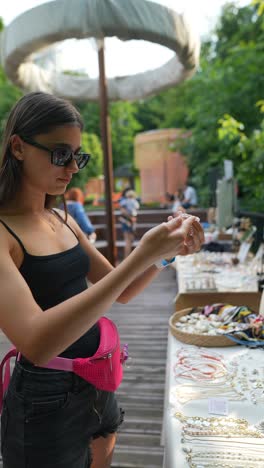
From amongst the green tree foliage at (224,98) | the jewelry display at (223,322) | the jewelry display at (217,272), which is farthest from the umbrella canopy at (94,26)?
the green tree foliage at (224,98)

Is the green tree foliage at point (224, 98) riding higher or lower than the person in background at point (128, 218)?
higher

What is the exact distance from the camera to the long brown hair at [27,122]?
0.90 metres

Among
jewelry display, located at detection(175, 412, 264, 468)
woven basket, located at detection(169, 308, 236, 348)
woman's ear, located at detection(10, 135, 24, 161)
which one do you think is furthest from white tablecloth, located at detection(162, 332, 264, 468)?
woman's ear, located at detection(10, 135, 24, 161)

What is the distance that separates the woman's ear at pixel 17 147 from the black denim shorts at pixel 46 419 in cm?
52

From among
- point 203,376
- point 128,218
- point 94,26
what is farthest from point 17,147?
point 128,218

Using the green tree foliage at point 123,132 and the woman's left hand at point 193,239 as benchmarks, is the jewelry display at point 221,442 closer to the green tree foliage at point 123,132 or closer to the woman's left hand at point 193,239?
the woman's left hand at point 193,239

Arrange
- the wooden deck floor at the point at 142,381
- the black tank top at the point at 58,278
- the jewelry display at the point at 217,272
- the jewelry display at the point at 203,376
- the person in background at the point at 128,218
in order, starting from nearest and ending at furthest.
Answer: the black tank top at the point at 58,278 → the jewelry display at the point at 203,376 → the wooden deck floor at the point at 142,381 → the jewelry display at the point at 217,272 → the person in background at the point at 128,218

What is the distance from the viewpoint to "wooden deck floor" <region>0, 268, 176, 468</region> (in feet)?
6.58

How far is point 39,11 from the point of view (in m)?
3.73

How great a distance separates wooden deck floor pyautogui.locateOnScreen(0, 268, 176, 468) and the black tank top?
19cm

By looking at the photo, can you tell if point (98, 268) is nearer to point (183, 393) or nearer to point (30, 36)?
point (183, 393)

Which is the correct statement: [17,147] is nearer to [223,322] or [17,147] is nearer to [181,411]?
[181,411]

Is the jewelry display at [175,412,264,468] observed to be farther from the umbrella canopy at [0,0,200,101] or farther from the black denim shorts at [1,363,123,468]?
the umbrella canopy at [0,0,200,101]

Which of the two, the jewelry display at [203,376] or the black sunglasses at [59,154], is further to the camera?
the jewelry display at [203,376]
